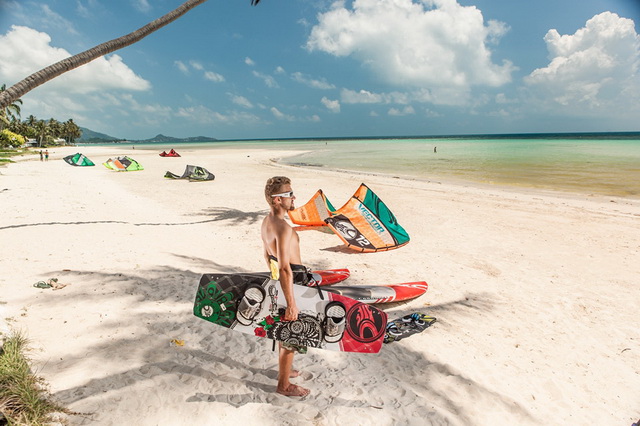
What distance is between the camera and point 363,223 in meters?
8.86

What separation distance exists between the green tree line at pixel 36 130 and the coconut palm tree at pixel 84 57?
37.9 metres

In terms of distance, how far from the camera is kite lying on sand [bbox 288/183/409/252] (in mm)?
8297

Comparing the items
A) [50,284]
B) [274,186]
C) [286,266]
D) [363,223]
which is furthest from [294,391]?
[363,223]

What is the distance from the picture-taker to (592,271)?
698 centimetres

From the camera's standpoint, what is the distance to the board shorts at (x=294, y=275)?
2.96 meters

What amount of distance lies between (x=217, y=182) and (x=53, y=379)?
17.0 m

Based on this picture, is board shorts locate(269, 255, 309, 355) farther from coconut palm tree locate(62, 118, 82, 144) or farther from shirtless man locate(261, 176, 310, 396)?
coconut palm tree locate(62, 118, 82, 144)

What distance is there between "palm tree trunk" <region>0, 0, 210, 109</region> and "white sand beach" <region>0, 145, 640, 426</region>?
2.66m

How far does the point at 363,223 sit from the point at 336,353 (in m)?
5.14

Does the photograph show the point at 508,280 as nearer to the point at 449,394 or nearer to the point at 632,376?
the point at 632,376

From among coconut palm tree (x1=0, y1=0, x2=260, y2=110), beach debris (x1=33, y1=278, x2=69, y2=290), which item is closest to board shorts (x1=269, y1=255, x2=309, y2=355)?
coconut palm tree (x1=0, y1=0, x2=260, y2=110)

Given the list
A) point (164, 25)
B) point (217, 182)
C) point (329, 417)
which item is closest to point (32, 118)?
point (217, 182)

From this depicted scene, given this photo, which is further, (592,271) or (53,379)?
(592,271)

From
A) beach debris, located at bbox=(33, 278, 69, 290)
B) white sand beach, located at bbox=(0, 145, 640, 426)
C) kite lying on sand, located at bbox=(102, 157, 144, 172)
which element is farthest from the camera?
kite lying on sand, located at bbox=(102, 157, 144, 172)
